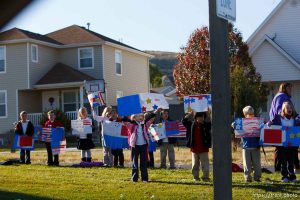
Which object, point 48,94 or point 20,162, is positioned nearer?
point 20,162

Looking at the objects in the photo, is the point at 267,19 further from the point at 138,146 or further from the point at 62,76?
the point at 138,146

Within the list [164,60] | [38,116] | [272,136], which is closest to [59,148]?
[272,136]

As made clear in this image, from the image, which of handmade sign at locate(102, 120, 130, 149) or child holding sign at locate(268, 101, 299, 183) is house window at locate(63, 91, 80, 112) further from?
child holding sign at locate(268, 101, 299, 183)

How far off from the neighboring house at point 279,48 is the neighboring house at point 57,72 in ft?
32.0

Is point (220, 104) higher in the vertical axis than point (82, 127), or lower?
higher

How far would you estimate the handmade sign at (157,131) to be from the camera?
1516cm

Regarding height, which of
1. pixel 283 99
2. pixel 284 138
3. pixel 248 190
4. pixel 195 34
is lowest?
pixel 248 190

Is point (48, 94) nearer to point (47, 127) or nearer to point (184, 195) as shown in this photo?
point (47, 127)

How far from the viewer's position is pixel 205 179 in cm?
1173

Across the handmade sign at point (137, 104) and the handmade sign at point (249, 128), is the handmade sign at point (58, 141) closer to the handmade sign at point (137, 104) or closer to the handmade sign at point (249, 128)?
the handmade sign at point (137, 104)

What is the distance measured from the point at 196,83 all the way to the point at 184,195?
22.8 metres

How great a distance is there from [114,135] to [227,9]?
35.7 feet


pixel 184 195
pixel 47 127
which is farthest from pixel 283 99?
pixel 47 127

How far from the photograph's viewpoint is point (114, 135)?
16016 mm
